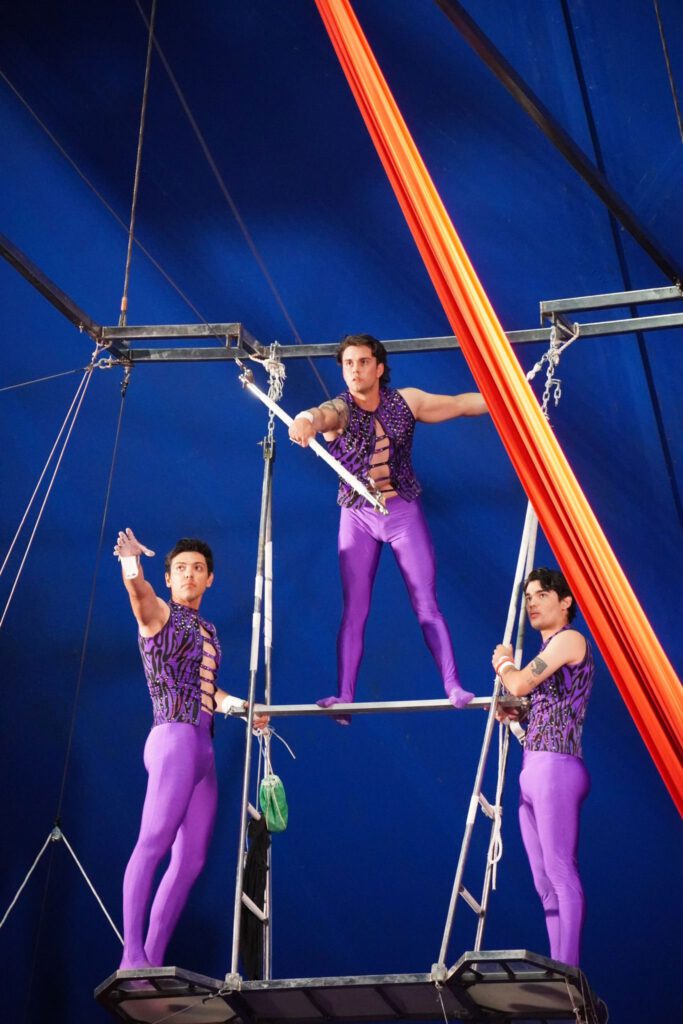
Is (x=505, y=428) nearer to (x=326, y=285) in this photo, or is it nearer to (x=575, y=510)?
(x=575, y=510)

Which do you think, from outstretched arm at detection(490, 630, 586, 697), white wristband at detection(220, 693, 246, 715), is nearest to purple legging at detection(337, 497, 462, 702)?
outstretched arm at detection(490, 630, 586, 697)

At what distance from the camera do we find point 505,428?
395 cm

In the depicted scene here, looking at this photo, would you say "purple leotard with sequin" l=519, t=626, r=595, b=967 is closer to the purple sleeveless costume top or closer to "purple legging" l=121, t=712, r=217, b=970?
the purple sleeveless costume top

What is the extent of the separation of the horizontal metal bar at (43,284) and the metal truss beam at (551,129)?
1.72 meters

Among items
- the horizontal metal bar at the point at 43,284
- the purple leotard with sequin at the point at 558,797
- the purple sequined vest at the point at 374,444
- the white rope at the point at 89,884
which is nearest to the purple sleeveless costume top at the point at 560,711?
the purple leotard with sequin at the point at 558,797

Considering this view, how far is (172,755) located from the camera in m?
4.85

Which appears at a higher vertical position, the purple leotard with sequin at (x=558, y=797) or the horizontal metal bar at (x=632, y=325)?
the horizontal metal bar at (x=632, y=325)

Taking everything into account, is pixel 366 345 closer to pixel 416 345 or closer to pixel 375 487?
pixel 416 345

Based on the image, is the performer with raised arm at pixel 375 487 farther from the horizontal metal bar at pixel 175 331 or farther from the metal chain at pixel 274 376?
the horizontal metal bar at pixel 175 331

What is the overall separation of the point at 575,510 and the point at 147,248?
3.52m

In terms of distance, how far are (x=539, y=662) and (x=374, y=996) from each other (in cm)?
122

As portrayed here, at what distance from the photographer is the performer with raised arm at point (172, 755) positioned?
15.4 ft

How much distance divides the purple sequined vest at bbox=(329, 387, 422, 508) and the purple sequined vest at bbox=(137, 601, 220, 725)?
76cm

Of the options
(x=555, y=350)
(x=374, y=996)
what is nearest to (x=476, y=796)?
(x=374, y=996)
